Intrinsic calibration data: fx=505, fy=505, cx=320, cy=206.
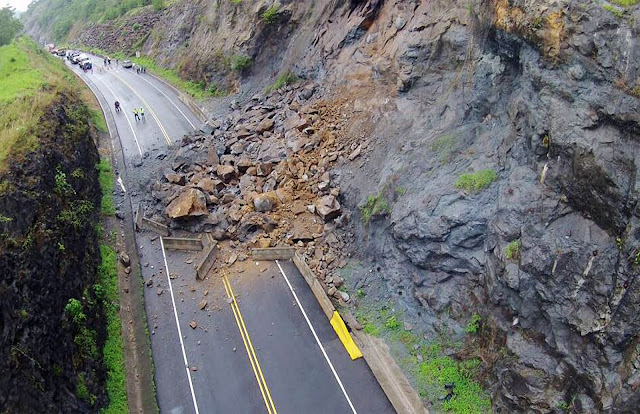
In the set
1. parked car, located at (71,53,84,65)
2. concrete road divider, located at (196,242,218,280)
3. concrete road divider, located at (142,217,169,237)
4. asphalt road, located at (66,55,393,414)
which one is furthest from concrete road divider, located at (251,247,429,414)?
parked car, located at (71,53,84,65)

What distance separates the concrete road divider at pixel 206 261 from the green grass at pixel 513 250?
12.7 metres

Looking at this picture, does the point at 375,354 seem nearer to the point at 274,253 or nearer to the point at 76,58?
the point at 274,253

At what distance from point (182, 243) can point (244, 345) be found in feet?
25.4

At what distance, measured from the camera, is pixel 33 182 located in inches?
741

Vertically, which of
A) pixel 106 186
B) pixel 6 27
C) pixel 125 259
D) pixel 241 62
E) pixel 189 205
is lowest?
pixel 125 259

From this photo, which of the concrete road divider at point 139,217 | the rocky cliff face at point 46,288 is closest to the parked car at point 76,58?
the concrete road divider at point 139,217

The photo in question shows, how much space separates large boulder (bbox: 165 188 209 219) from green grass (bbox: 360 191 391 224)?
8277 mm

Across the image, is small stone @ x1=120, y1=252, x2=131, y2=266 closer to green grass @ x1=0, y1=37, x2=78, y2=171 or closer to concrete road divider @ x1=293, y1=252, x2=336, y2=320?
green grass @ x1=0, y1=37, x2=78, y2=171

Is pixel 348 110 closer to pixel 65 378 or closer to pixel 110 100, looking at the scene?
pixel 65 378

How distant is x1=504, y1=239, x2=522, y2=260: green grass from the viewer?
15469 millimetres

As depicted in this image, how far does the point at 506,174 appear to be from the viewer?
1728 cm

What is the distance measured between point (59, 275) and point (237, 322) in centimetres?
651

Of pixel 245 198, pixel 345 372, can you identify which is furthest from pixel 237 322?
pixel 245 198

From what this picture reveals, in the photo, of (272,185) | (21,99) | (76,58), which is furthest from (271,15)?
(76,58)
